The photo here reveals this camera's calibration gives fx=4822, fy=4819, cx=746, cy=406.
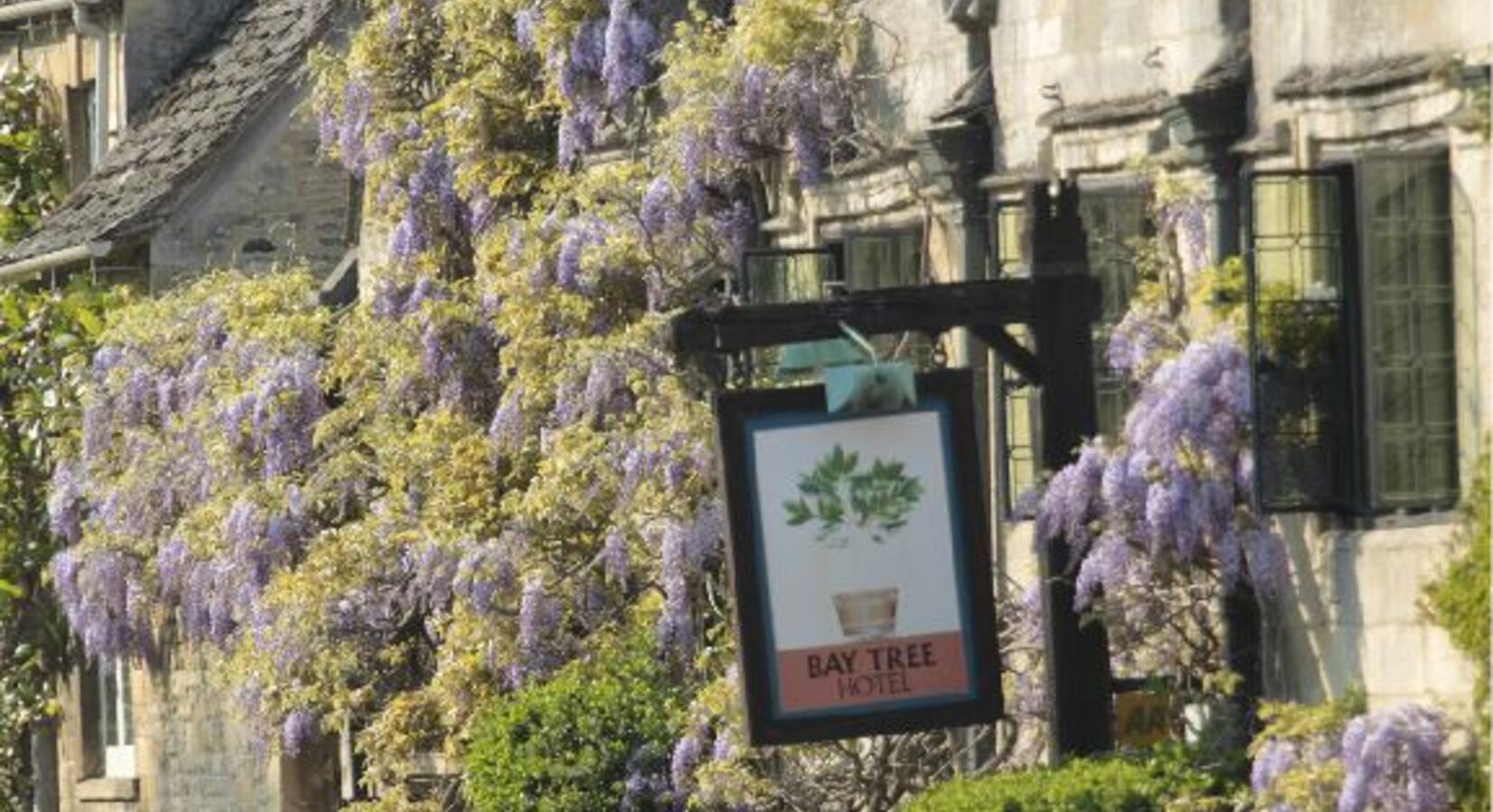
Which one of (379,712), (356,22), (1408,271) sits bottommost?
(379,712)

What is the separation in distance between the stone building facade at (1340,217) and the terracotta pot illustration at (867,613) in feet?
5.32

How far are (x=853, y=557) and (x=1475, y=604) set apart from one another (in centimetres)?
270

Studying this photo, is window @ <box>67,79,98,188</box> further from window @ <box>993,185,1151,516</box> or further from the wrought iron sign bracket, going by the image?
the wrought iron sign bracket

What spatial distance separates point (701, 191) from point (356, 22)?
9.94 m

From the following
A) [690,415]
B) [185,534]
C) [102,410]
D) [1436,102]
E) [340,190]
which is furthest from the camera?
[340,190]

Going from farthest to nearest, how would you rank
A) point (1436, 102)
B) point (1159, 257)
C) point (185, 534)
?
point (185, 534), point (1159, 257), point (1436, 102)

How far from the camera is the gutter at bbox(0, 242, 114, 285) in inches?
1432

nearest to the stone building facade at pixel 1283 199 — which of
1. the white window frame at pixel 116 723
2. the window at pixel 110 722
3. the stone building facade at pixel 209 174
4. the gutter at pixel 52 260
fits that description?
the stone building facade at pixel 209 174

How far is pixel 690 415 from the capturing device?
1023 inches

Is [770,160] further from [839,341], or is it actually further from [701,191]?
[839,341]

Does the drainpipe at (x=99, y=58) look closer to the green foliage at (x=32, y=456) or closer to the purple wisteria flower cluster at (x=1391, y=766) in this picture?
the green foliage at (x=32, y=456)

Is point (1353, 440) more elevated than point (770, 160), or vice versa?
point (770, 160)

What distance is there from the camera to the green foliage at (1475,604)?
17906mm

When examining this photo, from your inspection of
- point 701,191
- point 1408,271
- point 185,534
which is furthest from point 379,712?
point 1408,271
